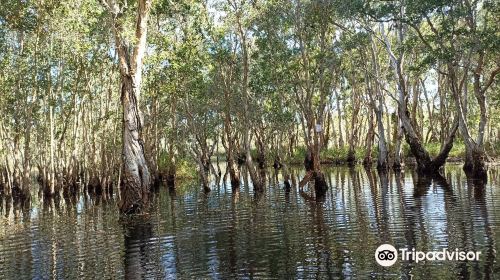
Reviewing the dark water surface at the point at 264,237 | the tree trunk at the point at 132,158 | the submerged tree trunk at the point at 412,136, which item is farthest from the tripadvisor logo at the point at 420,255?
the submerged tree trunk at the point at 412,136

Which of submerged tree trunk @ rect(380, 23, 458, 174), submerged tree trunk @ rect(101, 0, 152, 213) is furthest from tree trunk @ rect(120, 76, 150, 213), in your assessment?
submerged tree trunk @ rect(380, 23, 458, 174)

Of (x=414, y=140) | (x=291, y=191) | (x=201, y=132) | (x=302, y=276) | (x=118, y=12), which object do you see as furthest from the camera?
(x=201, y=132)

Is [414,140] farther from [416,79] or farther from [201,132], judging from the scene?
[201,132]

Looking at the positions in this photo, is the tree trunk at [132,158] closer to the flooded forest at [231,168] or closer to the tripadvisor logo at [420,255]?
the flooded forest at [231,168]

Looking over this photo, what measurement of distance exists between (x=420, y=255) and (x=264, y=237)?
184 inches

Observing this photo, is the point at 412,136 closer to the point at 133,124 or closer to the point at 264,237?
the point at 133,124

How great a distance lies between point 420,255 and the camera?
1114 centimetres

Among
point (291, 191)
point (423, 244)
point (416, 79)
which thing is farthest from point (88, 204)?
point (416, 79)

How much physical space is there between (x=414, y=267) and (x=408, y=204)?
10283 millimetres

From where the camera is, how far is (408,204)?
20062mm

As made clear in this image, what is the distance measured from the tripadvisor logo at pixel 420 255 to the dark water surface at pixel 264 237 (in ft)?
0.70

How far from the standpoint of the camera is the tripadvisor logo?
420 inches

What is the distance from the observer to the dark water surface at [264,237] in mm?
10742

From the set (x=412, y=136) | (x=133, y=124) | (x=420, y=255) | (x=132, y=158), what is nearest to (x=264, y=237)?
(x=420, y=255)
